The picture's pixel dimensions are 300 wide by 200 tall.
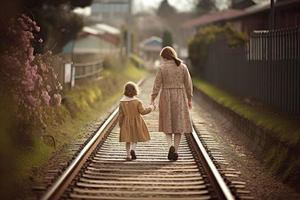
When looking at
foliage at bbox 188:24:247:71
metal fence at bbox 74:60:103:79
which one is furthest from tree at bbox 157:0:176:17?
metal fence at bbox 74:60:103:79

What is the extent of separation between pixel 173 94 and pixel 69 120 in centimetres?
524

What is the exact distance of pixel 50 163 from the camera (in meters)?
9.30

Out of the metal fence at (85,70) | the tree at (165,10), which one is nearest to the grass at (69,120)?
the metal fence at (85,70)

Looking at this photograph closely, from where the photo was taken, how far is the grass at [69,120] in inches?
350

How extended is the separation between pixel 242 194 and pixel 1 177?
3.20 meters

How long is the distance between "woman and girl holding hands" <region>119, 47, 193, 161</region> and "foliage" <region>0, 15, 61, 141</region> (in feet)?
5.82

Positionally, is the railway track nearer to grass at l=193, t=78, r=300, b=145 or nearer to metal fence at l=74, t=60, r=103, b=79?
grass at l=193, t=78, r=300, b=145

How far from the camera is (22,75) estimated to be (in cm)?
999

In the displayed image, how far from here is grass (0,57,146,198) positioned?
890cm

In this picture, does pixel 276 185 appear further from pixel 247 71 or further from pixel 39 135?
pixel 247 71

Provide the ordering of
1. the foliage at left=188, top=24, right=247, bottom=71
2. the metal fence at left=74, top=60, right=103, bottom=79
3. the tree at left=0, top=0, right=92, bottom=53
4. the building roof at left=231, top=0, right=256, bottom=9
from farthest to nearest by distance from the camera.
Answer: the building roof at left=231, top=0, right=256, bottom=9, the foliage at left=188, top=24, right=247, bottom=71, the metal fence at left=74, top=60, right=103, bottom=79, the tree at left=0, top=0, right=92, bottom=53

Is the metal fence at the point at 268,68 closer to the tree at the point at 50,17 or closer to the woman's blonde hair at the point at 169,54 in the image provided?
the woman's blonde hair at the point at 169,54

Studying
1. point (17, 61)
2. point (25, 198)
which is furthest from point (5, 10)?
point (25, 198)

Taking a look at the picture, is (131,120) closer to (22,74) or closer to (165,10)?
(22,74)
